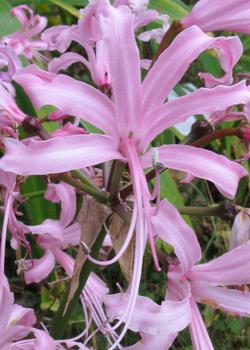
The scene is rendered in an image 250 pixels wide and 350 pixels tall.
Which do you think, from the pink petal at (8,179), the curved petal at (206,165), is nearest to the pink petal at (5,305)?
the pink petal at (8,179)

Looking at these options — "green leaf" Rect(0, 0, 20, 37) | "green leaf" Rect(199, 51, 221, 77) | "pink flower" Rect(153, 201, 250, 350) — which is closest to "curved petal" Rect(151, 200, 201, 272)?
"pink flower" Rect(153, 201, 250, 350)

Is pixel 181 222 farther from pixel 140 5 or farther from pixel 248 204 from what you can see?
pixel 248 204

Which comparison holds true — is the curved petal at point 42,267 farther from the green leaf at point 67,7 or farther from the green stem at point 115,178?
the green leaf at point 67,7

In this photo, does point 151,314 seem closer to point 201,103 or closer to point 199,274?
point 199,274

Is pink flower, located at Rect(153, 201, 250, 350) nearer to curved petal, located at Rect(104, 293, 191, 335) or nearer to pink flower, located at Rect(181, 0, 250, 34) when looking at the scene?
curved petal, located at Rect(104, 293, 191, 335)

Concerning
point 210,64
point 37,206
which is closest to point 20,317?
point 37,206

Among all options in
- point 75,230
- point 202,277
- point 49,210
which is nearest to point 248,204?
point 49,210
